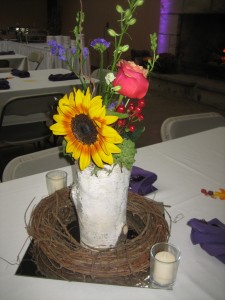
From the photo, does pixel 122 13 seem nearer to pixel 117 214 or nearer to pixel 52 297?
pixel 117 214

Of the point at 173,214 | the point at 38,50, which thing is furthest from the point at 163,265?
the point at 38,50

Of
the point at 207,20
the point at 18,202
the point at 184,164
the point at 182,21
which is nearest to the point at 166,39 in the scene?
the point at 182,21

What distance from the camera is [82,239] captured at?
0.67 m

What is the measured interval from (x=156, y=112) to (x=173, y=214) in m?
3.31

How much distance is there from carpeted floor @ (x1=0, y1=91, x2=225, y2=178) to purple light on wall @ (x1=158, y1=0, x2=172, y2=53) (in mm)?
838

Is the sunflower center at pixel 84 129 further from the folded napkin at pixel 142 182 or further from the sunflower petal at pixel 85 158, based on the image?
the folded napkin at pixel 142 182

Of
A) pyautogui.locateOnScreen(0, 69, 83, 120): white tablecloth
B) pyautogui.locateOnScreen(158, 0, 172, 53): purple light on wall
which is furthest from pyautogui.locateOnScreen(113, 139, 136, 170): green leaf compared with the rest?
pyautogui.locateOnScreen(158, 0, 172, 53): purple light on wall

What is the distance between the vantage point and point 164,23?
200 inches

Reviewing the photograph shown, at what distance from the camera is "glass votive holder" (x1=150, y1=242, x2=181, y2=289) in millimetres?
578

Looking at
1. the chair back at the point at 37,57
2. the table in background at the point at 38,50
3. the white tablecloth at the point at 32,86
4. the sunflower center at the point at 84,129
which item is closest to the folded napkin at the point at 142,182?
the sunflower center at the point at 84,129

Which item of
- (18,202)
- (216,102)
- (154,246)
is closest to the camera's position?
(154,246)

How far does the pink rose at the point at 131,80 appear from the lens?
1.59ft

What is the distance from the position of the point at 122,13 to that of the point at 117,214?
38cm

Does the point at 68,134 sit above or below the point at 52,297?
above
